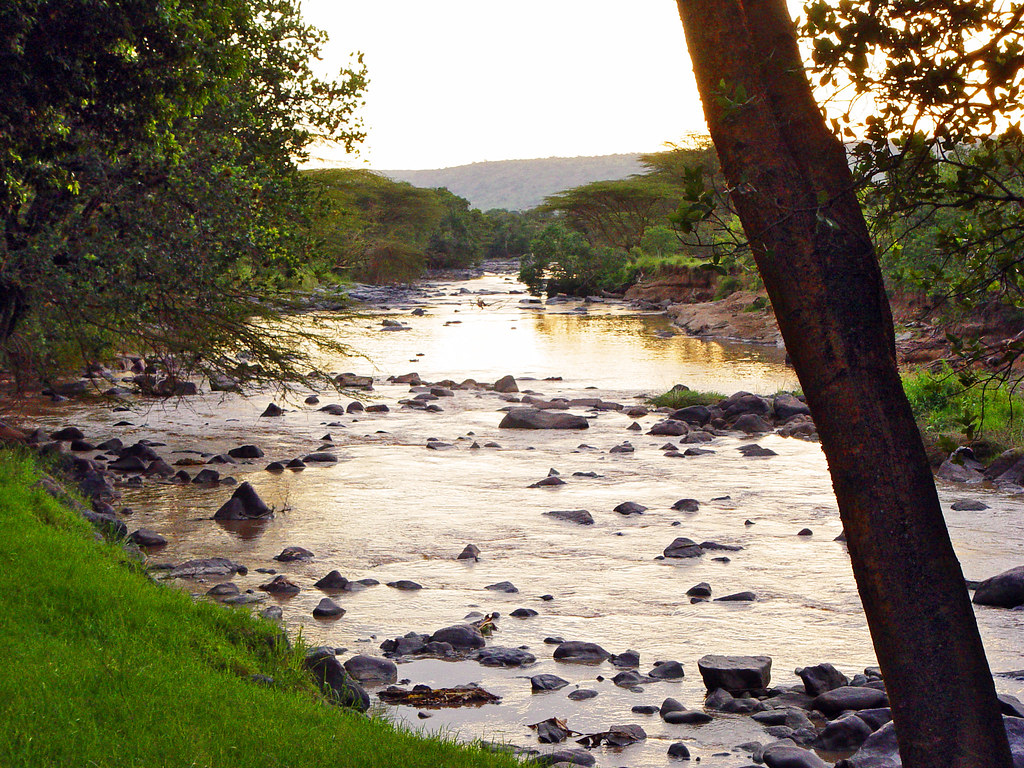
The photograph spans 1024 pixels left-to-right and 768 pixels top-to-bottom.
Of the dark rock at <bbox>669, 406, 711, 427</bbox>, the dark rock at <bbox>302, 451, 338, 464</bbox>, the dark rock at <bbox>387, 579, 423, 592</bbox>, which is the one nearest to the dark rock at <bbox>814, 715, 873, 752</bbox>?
the dark rock at <bbox>387, 579, 423, 592</bbox>

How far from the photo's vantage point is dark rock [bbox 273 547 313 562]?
9539mm

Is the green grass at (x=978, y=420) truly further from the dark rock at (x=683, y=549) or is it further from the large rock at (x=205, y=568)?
the large rock at (x=205, y=568)

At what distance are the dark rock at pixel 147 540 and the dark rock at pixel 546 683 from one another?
15.8 ft

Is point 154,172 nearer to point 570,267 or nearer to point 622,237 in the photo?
point 570,267

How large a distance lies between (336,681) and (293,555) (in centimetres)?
383

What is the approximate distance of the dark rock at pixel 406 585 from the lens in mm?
8670

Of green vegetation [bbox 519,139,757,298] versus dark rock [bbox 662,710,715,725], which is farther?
green vegetation [bbox 519,139,757,298]

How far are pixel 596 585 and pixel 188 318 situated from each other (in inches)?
227

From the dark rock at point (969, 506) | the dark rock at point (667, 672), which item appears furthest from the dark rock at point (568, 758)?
the dark rock at point (969, 506)

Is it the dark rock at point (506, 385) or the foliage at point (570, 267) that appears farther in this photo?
the foliage at point (570, 267)

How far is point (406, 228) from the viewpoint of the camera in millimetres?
67312

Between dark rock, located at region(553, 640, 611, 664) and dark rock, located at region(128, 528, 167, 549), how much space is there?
4.65 meters

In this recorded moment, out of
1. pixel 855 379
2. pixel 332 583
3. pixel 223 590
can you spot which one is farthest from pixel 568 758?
pixel 223 590

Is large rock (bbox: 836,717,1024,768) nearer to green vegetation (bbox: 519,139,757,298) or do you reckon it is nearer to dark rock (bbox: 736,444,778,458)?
dark rock (bbox: 736,444,778,458)
